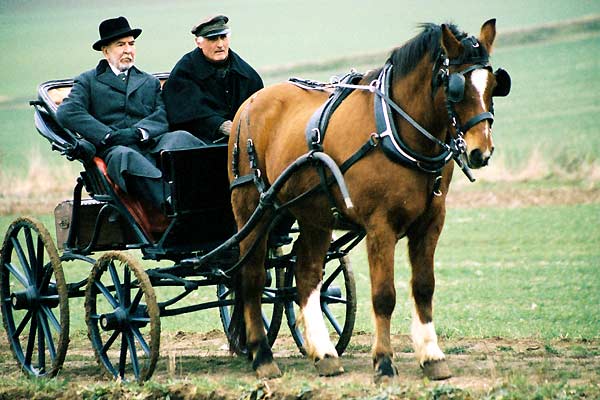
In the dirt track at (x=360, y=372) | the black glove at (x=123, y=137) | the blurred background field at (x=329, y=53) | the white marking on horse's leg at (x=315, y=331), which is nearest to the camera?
the dirt track at (x=360, y=372)

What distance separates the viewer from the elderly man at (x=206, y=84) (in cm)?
815

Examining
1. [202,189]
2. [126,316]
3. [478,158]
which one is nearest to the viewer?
[478,158]

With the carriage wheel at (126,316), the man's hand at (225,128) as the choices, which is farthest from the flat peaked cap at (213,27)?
the carriage wheel at (126,316)

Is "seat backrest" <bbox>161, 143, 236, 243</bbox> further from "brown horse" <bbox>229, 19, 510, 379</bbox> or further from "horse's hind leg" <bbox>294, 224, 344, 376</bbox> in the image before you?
"horse's hind leg" <bbox>294, 224, 344, 376</bbox>

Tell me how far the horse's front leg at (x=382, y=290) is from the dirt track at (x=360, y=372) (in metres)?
0.12

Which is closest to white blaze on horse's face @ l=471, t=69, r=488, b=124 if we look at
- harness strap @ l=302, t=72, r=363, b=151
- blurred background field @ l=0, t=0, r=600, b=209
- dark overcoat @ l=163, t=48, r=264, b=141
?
harness strap @ l=302, t=72, r=363, b=151

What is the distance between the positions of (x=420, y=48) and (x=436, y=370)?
1.85 m

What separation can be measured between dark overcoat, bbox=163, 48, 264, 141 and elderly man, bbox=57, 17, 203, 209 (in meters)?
0.13

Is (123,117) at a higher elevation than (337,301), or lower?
higher

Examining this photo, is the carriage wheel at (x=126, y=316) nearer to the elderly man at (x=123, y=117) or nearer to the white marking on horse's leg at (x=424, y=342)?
the elderly man at (x=123, y=117)

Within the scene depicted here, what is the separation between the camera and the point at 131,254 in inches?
315

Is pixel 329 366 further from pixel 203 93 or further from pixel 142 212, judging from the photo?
pixel 203 93

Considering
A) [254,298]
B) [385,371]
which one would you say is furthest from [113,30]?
[385,371]

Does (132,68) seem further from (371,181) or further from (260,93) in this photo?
(371,181)
